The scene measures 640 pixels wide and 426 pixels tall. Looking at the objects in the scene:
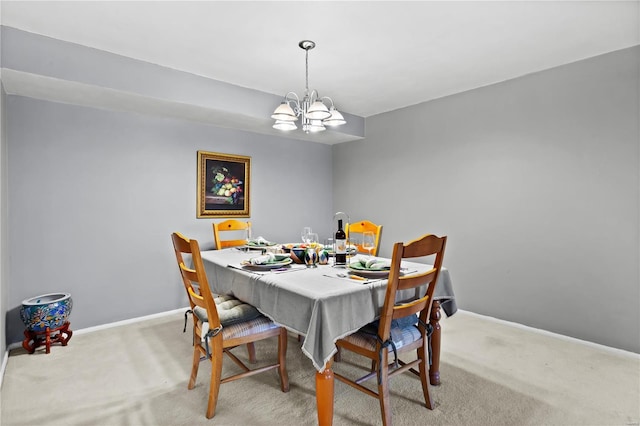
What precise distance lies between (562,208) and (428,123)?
1.67 metres

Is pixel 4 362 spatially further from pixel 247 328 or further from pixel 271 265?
pixel 271 265

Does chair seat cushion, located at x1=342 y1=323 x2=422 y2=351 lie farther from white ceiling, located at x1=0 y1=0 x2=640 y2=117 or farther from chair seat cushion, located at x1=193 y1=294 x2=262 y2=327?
white ceiling, located at x1=0 y1=0 x2=640 y2=117

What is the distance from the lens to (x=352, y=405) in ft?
6.72

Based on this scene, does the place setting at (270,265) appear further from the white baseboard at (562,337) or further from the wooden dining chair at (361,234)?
the white baseboard at (562,337)

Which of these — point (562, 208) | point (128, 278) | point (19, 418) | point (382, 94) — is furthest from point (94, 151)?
point (562, 208)

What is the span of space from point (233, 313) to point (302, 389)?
0.68 meters

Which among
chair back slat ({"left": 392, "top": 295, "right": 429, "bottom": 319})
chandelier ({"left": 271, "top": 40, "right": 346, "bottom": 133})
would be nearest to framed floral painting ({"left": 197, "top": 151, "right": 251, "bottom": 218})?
chandelier ({"left": 271, "top": 40, "right": 346, "bottom": 133})

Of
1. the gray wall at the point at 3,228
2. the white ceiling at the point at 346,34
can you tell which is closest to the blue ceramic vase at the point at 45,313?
the gray wall at the point at 3,228

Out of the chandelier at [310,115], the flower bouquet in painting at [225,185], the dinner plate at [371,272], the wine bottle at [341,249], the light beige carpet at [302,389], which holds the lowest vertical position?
the light beige carpet at [302,389]

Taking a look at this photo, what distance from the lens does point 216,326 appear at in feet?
6.27

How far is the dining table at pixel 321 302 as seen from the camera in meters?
Answer: 1.59

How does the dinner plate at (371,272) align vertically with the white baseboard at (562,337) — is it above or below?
above

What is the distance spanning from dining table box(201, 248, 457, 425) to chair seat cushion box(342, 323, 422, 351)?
0.43 ft

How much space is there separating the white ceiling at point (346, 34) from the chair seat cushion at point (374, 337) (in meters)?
1.96
